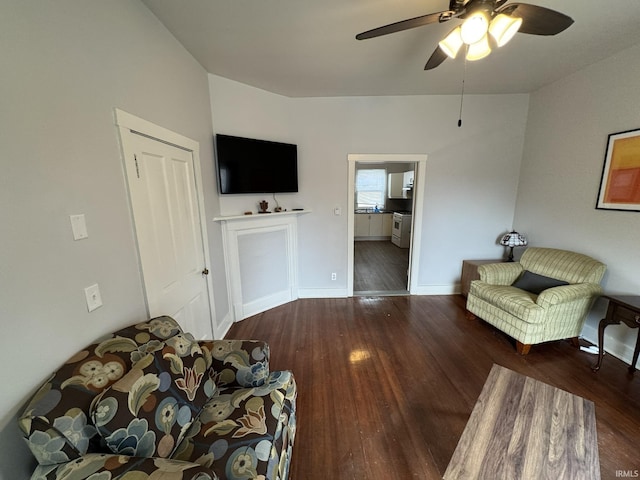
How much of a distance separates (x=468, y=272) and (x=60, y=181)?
4060mm

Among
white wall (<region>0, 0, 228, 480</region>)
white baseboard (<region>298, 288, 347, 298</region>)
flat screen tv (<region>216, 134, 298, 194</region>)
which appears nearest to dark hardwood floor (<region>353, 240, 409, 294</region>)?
white baseboard (<region>298, 288, 347, 298</region>)

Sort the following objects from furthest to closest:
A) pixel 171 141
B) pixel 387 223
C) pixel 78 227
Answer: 1. pixel 387 223
2. pixel 171 141
3. pixel 78 227

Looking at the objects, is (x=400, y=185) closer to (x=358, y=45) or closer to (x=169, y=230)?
(x=358, y=45)

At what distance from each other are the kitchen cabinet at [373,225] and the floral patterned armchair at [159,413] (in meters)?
6.22

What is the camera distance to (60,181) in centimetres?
106

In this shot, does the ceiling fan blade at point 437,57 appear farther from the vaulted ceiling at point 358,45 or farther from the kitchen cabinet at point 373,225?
the kitchen cabinet at point 373,225

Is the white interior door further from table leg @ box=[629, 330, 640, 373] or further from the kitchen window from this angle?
the kitchen window

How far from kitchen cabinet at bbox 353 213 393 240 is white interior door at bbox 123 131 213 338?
218 inches

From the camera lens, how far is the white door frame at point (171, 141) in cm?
141

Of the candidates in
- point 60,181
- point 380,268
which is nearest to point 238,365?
point 60,181

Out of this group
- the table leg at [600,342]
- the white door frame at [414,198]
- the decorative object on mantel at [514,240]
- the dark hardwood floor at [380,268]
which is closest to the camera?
the table leg at [600,342]

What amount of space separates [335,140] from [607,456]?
11.7 ft

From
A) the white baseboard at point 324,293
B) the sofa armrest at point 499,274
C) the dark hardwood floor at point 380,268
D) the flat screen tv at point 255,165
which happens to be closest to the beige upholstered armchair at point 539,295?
the sofa armrest at point 499,274

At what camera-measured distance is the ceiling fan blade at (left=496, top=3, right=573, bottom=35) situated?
122cm
